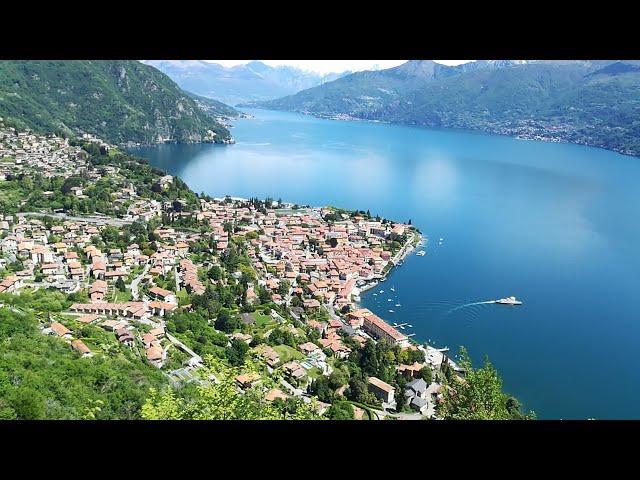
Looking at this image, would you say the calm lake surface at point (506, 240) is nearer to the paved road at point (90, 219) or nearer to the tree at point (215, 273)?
the tree at point (215, 273)

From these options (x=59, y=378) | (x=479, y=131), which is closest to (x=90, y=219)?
(x=59, y=378)

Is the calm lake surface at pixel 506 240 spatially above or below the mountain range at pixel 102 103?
below

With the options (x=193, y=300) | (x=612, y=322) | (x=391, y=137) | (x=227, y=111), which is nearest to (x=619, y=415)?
(x=612, y=322)

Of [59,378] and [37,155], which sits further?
[37,155]

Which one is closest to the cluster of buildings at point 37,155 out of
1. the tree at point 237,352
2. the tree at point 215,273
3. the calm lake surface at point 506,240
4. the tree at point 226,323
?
the calm lake surface at point 506,240

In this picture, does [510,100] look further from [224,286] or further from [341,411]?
[341,411]
